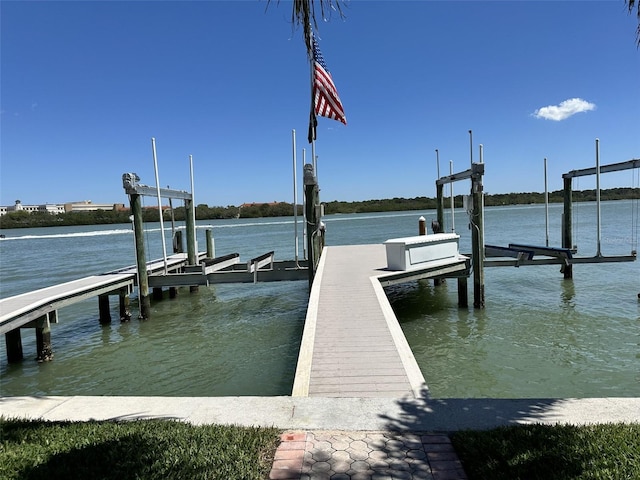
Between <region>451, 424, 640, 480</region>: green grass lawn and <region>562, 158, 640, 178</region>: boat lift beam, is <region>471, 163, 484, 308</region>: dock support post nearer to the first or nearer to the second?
<region>562, 158, 640, 178</region>: boat lift beam

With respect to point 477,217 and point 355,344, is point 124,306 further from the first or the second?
point 477,217

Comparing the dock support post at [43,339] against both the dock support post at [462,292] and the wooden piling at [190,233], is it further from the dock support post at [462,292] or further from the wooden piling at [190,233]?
the dock support post at [462,292]

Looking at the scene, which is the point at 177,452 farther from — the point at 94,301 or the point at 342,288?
the point at 94,301

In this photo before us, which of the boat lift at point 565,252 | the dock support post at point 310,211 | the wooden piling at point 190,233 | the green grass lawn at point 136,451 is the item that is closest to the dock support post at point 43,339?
the dock support post at point 310,211

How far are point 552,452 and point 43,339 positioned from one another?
31.6 ft

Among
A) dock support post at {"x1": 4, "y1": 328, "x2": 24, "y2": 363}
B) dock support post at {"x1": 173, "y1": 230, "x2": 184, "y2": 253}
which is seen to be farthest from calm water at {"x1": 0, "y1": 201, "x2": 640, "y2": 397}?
dock support post at {"x1": 173, "y1": 230, "x2": 184, "y2": 253}

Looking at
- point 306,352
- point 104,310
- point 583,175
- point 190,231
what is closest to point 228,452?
point 306,352

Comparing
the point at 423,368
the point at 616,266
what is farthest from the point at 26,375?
the point at 616,266

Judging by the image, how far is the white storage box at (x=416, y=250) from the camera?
10.7m

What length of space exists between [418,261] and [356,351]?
5732 millimetres

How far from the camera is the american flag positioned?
34.0ft

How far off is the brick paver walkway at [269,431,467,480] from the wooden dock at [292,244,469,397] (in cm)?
98

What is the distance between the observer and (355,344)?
5902 millimetres

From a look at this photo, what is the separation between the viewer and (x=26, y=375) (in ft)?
27.7
